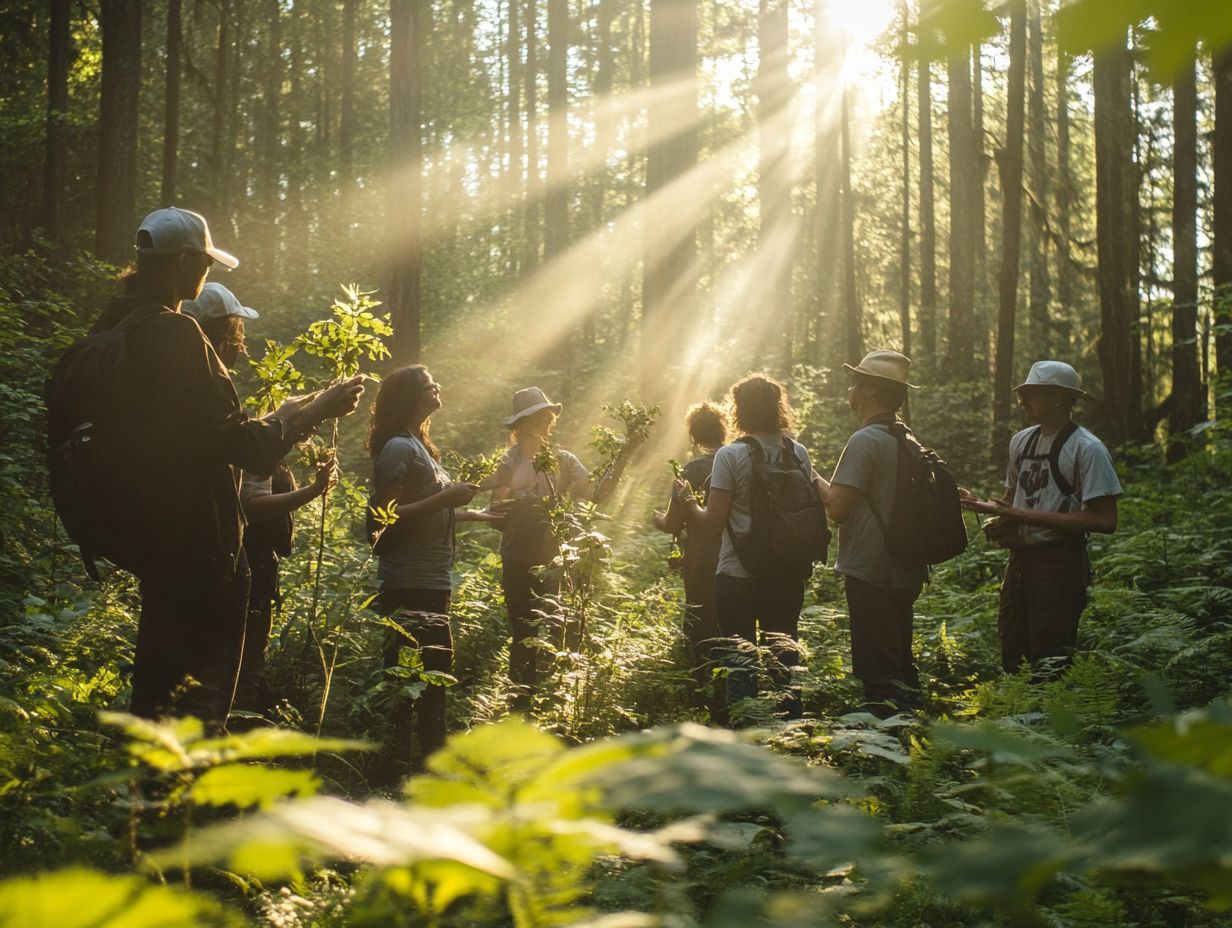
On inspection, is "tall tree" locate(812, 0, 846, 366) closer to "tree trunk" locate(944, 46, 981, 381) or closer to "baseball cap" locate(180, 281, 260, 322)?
"tree trunk" locate(944, 46, 981, 381)

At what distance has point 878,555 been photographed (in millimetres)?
5266

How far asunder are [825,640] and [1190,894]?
17.8 ft

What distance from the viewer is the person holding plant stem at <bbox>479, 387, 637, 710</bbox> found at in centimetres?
670

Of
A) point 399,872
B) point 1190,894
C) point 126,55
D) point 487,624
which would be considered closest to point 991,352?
point 126,55

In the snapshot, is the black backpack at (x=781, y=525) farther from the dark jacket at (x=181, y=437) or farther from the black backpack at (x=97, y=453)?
the black backpack at (x=97, y=453)

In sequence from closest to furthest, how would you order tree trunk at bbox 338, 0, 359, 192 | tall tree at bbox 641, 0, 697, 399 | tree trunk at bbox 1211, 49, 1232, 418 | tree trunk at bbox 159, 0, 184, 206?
tall tree at bbox 641, 0, 697, 399, tree trunk at bbox 1211, 49, 1232, 418, tree trunk at bbox 159, 0, 184, 206, tree trunk at bbox 338, 0, 359, 192

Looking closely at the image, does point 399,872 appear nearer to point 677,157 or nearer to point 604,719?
point 604,719

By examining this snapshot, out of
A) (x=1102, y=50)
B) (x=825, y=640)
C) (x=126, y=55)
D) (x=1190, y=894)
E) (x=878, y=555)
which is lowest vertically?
(x=825, y=640)

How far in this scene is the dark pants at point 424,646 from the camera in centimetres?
521

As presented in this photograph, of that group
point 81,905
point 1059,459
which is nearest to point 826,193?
point 1059,459

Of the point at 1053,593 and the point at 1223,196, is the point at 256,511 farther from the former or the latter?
the point at 1223,196

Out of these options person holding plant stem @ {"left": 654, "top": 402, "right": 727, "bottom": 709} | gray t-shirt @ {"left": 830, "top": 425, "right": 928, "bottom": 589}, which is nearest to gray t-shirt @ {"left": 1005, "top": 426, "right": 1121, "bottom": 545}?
gray t-shirt @ {"left": 830, "top": 425, "right": 928, "bottom": 589}

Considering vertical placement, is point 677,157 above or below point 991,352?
above

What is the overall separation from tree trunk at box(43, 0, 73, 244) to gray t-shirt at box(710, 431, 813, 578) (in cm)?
1668
